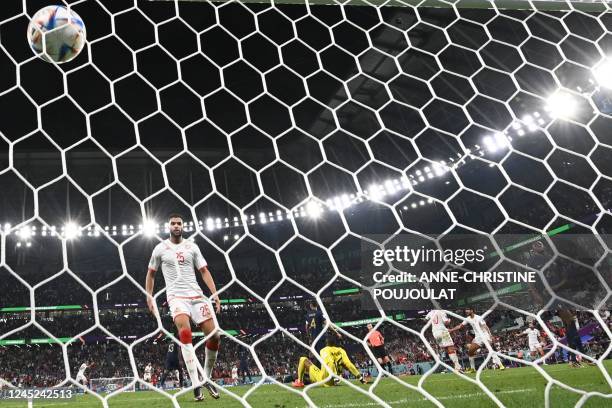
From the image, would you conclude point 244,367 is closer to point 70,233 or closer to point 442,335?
point 70,233

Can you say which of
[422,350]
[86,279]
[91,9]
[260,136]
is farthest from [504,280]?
[86,279]

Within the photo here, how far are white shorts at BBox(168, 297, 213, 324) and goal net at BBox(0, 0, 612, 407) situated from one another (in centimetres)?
374

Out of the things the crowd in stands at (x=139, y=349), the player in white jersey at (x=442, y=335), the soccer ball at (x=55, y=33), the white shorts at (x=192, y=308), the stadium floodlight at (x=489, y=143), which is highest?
the soccer ball at (x=55, y=33)

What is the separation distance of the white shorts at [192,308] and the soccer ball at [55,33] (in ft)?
4.23

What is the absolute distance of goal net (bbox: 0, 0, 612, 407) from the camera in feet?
26.6

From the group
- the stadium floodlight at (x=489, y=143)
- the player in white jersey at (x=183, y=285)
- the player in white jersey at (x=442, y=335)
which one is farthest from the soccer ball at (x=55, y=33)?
the stadium floodlight at (x=489, y=143)

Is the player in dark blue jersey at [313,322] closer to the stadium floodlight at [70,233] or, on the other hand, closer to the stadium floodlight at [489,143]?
the stadium floodlight at [70,233]

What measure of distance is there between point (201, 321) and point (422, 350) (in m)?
11.4

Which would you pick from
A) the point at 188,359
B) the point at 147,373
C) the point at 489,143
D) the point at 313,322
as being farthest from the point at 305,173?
the point at 188,359

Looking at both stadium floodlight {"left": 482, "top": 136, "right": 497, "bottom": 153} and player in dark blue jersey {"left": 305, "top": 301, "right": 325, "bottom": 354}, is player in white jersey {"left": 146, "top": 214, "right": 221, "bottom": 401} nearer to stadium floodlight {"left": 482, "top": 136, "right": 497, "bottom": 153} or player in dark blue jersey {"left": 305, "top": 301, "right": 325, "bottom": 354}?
player in dark blue jersey {"left": 305, "top": 301, "right": 325, "bottom": 354}

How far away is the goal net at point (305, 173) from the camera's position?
812 centimetres

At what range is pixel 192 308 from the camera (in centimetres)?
257

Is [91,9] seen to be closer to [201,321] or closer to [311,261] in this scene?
[201,321]

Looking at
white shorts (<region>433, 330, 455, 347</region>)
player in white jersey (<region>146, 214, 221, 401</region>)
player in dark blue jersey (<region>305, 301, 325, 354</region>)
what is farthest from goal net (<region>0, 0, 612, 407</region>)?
player in white jersey (<region>146, 214, 221, 401</region>)
